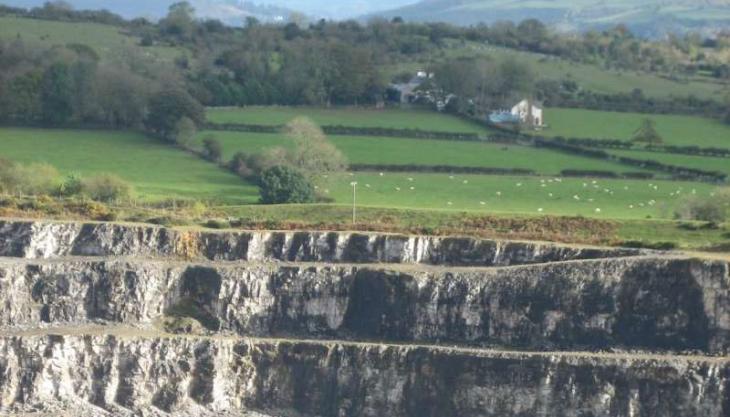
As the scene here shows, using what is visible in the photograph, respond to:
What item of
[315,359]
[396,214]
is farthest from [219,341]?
[396,214]

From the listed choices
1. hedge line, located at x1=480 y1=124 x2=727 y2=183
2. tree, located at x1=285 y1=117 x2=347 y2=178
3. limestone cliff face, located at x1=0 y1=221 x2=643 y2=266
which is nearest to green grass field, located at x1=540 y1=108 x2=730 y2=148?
hedge line, located at x1=480 y1=124 x2=727 y2=183

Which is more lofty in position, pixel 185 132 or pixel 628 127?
pixel 628 127

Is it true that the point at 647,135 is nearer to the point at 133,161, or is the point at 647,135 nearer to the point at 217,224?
the point at 133,161

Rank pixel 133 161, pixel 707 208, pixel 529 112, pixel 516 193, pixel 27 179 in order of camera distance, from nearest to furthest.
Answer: pixel 707 208 → pixel 27 179 → pixel 516 193 → pixel 133 161 → pixel 529 112

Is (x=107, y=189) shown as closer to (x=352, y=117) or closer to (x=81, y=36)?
(x=352, y=117)

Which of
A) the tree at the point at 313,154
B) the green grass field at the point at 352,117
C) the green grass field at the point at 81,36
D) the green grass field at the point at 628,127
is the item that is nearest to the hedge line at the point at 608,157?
the green grass field at the point at 628,127

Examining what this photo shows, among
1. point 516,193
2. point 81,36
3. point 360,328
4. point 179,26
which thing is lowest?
point 360,328

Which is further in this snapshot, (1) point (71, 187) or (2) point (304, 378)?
(1) point (71, 187)

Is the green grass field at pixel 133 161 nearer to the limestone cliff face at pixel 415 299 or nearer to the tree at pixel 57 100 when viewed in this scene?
the tree at pixel 57 100

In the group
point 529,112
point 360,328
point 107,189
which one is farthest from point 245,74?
point 360,328

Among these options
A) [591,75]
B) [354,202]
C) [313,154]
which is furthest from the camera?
[591,75]
